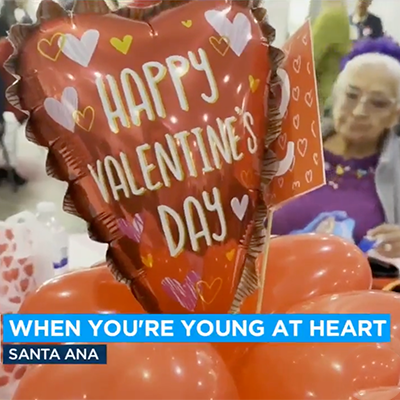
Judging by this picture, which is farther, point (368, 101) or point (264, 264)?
point (368, 101)

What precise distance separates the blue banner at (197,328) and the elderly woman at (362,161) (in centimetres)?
71

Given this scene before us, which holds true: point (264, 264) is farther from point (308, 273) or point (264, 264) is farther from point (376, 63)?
point (376, 63)

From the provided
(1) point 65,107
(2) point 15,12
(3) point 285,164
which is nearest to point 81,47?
(1) point 65,107

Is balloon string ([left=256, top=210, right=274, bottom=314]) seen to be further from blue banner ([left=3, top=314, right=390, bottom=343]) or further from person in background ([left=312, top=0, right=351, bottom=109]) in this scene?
person in background ([left=312, top=0, right=351, bottom=109])

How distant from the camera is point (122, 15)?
0.65 m

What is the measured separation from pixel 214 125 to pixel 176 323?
0.22 m

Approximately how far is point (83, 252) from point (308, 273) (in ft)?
1.96

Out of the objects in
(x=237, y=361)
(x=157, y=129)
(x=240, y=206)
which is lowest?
(x=237, y=361)

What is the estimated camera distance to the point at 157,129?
625 millimetres

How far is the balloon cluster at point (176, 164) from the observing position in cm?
60

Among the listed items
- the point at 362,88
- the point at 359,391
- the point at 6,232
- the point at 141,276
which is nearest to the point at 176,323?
the point at 141,276

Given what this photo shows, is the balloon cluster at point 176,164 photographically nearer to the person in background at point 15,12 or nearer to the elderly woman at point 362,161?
the person in background at point 15,12

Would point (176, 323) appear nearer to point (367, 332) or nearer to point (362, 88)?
point (367, 332)

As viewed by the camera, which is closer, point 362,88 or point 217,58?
point 217,58
